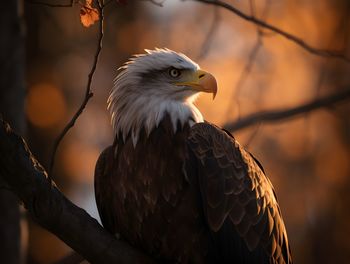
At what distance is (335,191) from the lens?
64.4 ft

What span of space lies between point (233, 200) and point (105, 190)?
1111mm

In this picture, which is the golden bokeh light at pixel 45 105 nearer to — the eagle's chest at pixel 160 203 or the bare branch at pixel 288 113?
the bare branch at pixel 288 113

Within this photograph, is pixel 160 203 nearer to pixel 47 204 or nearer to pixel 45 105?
pixel 47 204

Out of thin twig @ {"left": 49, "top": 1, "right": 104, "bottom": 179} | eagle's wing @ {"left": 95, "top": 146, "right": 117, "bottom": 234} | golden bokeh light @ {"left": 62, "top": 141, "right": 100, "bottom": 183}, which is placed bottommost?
golden bokeh light @ {"left": 62, "top": 141, "right": 100, "bottom": 183}

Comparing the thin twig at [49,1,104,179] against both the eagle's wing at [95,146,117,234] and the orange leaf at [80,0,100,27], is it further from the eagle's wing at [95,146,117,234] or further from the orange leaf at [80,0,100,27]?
the eagle's wing at [95,146,117,234]

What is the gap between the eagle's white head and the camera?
23.0 feet

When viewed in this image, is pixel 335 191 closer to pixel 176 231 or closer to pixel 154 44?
pixel 154 44

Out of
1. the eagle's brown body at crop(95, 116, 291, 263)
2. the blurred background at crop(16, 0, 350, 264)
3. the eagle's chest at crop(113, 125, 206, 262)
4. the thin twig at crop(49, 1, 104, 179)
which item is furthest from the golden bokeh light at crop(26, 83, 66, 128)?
the thin twig at crop(49, 1, 104, 179)

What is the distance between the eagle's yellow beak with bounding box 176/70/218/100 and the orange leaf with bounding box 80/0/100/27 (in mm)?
1568

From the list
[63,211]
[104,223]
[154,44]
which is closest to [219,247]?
[104,223]

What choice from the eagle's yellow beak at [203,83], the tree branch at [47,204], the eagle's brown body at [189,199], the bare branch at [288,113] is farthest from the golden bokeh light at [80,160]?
the tree branch at [47,204]

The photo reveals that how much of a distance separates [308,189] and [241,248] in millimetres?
13320

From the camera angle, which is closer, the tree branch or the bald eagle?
the tree branch

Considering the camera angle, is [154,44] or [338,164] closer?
[154,44]
